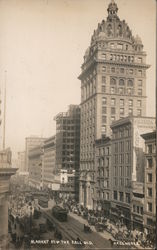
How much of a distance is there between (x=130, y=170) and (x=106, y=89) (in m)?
20.0

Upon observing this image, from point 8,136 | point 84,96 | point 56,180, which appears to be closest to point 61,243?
point 8,136

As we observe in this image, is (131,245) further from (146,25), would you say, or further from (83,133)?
(83,133)

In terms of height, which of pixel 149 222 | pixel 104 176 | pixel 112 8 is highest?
pixel 112 8

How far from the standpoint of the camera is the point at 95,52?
59.0 meters

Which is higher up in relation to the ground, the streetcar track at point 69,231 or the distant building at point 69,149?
the distant building at point 69,149

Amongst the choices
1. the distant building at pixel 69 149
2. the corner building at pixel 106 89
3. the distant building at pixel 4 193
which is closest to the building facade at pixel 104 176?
the corner building at pixel 106 89

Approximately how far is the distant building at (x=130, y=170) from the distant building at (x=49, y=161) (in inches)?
1416

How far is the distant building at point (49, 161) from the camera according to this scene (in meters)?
91.0

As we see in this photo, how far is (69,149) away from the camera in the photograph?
82125 millimetres

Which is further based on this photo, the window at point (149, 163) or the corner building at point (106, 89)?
the corner building at point (106, 89)

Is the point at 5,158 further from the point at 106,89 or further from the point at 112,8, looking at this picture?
the point at 106,89

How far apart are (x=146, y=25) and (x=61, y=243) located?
68.6ft

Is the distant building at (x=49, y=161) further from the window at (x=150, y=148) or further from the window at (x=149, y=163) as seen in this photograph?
the window at (x=150, y=148)

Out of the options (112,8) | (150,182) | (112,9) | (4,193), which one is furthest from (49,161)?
(112,8)
